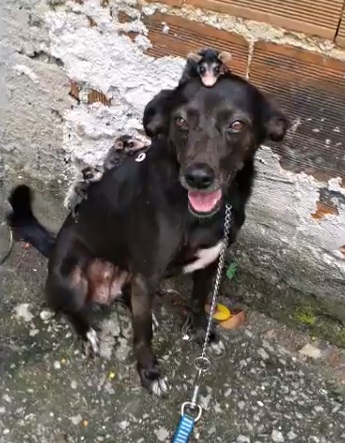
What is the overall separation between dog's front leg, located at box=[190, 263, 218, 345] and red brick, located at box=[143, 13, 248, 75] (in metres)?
0.80

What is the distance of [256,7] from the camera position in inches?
115

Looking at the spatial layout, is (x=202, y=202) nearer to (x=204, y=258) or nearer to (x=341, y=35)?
(x=204, y=258)

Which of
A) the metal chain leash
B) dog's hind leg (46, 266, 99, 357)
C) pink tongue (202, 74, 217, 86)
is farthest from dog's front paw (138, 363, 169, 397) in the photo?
pink tongue (202, 74, 217, 86)

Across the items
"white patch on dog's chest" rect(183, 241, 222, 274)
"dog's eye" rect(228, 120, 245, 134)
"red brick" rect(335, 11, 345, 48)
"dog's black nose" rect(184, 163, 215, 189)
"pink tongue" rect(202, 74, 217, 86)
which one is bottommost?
"white patch on dog's chest" rect(183, 241, 222, 274)

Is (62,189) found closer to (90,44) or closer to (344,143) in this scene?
(90,44)

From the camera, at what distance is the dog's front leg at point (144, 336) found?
118 inches

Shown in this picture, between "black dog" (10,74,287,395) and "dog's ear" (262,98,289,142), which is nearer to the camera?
"black dog" (10,74,287,395)

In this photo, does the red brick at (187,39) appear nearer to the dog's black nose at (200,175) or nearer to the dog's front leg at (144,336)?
the dog's black nose at (200,175)

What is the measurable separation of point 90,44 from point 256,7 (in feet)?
2.35

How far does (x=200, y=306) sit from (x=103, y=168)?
27.5 inches

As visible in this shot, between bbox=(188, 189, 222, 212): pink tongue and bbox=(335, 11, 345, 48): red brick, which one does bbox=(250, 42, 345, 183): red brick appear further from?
bbox=(188, 189, 222, 212): pink tongue

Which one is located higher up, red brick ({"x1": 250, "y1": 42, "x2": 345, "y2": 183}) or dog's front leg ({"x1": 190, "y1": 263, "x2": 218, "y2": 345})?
red brick ({"x1": 250, "y1": 42, "x2": 345, "y2": 183})

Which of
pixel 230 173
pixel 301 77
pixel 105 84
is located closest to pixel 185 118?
pixel 230 173

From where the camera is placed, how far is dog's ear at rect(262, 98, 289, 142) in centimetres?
276
